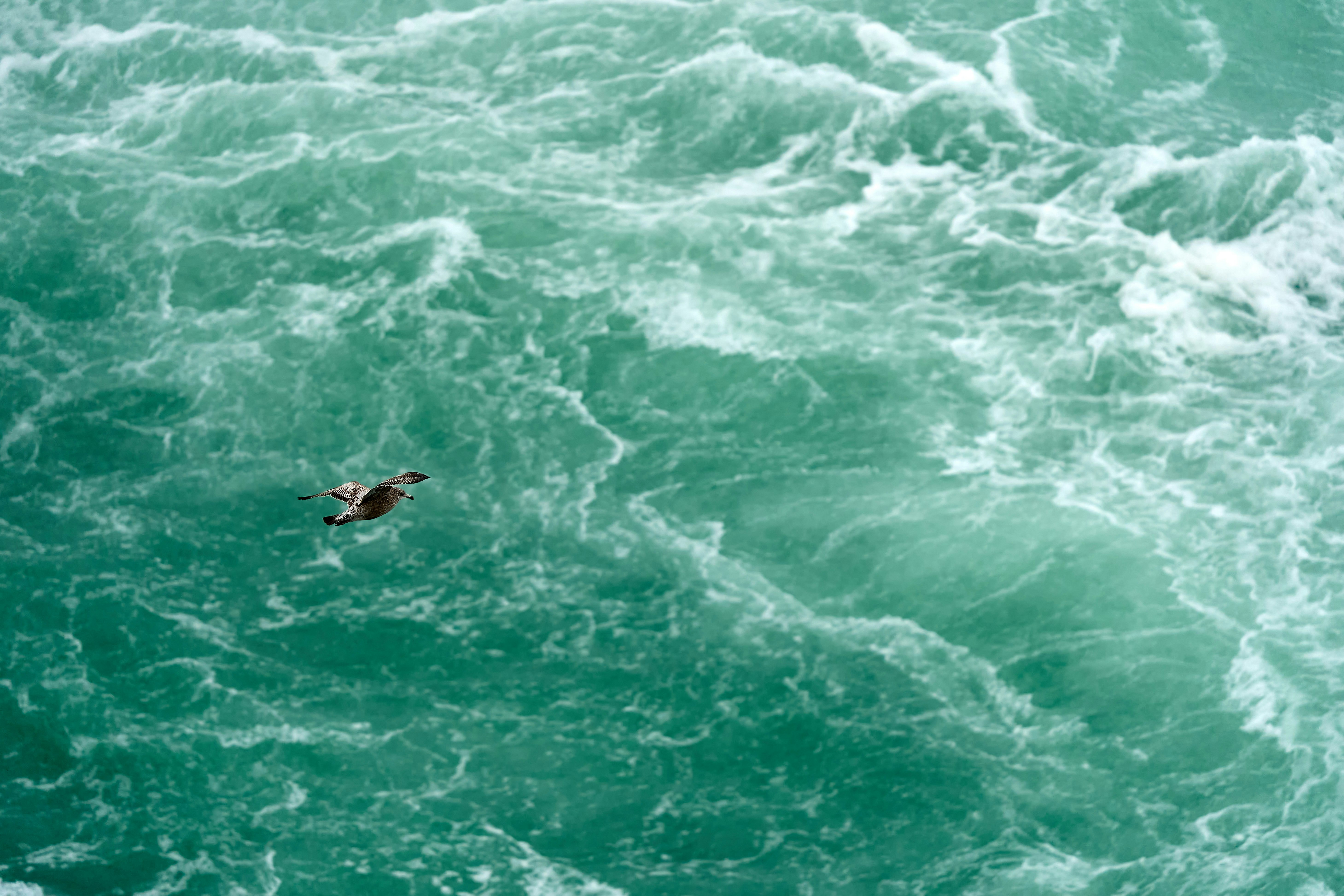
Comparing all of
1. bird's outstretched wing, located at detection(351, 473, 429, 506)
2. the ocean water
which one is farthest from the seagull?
the ocean water

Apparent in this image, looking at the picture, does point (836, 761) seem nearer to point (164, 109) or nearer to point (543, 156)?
point (543, 156)

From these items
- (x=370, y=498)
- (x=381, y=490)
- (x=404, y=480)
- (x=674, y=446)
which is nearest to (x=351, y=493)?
(x=370, y=498)

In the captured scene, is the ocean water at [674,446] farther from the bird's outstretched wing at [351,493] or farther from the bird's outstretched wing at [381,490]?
the bird's outstretched wing at [381,490]

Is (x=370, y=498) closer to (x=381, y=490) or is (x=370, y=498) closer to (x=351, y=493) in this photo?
(x=381, y=490)

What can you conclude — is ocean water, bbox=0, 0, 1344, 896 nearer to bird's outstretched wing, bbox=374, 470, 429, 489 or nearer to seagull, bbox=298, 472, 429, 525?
seagull, bbox=298, 472, 429, 525

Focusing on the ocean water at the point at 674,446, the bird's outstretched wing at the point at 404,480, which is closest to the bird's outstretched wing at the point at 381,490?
the bird's outstretched wing at the point at 404,480

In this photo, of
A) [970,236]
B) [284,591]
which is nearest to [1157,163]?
[970,236]
